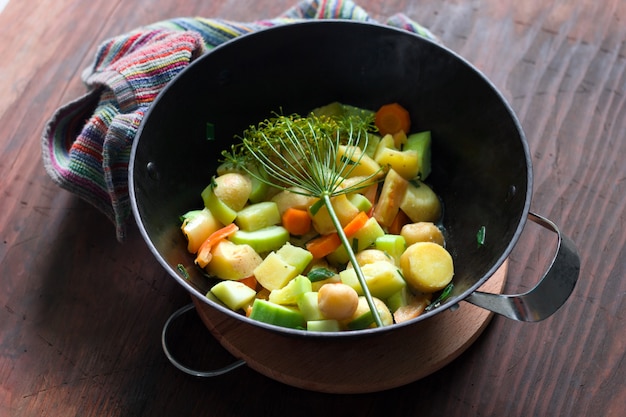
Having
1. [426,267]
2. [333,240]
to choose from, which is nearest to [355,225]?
[333,240]

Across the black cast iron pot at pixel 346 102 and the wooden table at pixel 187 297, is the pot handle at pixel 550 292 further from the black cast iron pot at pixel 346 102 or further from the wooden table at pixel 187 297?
the wooden table at pixel 187 297

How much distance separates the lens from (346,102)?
5.17ft

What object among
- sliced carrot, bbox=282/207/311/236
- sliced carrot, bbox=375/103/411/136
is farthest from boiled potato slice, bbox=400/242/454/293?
A: sliced carrot, bbox=375/103/411/136

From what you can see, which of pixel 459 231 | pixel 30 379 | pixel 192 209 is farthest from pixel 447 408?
pixel 30 379

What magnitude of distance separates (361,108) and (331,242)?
38 centimetres

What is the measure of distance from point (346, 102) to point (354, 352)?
0.60 m

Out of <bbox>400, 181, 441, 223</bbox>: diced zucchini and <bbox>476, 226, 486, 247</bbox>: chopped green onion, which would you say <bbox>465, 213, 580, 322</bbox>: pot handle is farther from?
<bbox>400, 181, 441, 223</bbox>: diced zucchini

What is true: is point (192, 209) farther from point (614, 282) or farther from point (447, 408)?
point (614, 282)

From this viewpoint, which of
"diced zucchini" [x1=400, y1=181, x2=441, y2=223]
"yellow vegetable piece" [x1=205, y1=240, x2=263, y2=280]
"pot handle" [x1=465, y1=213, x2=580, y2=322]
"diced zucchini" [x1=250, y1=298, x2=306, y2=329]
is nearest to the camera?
"pot handle" [x1=465, y1=213, x2=580, y2=322]

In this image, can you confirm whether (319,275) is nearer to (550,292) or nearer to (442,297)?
(442,297)

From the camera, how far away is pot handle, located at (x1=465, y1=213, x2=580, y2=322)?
109cm

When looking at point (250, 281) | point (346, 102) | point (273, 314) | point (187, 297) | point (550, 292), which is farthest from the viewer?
point (346, 102)

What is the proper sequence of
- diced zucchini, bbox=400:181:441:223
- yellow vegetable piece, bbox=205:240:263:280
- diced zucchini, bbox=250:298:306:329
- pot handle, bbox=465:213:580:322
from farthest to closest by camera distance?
diced zucchini, bbox=400:181:441:223
yellow vegetable piece, bbox=205:240:263:280
diced zucchini, bbox=250:298:306:329
pot handle, bbox=465:213:580:322

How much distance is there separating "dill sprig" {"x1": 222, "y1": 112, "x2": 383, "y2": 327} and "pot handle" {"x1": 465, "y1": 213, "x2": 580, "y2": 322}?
323 millimetres
